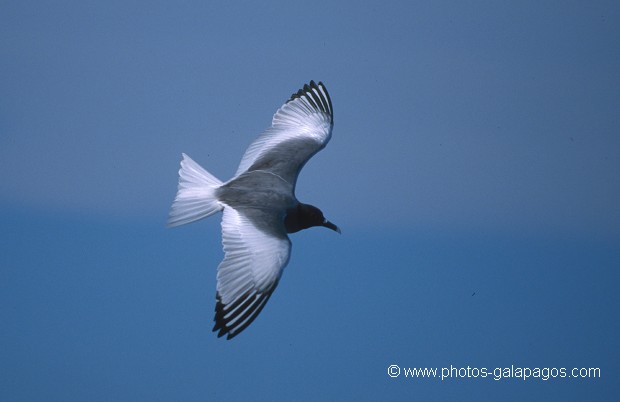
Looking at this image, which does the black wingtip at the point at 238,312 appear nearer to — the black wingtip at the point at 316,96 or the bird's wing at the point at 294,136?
the bird's wing at the point at 294,136

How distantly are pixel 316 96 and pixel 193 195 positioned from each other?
5.22ft

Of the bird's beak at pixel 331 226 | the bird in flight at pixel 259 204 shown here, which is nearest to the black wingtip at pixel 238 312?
the bird in flight at pixel 259 204

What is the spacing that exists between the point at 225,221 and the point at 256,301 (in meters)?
0.54

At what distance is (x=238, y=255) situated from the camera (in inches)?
168

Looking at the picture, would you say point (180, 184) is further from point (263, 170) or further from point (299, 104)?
point (299, 104)

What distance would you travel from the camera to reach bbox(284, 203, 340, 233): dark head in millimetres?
4824

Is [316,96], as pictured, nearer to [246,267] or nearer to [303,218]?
[303,218]

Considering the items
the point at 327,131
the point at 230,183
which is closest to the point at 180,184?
the point at 230,183

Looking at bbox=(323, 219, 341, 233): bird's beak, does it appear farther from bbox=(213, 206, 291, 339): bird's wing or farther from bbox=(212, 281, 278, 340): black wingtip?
bbox=(212, 281, 278, 340): black wingtip

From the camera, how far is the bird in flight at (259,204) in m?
4.16

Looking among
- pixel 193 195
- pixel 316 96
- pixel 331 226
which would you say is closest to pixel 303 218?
pixel 331 226

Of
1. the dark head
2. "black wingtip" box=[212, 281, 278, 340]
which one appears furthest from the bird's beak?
"black wingtip" box=[212, 281, 278, 340]

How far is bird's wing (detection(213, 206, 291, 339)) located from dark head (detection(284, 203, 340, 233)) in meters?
0.27

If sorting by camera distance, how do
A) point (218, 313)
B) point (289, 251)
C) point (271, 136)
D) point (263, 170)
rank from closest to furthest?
point (218, 313) < point (289, 251) < point (263, 170) < point (271, 136)
